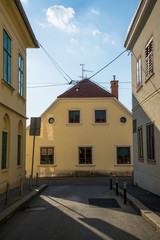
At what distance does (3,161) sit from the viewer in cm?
1316

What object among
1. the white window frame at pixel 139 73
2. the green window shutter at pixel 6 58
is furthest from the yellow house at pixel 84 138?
the green window shutter at pixel 6 58

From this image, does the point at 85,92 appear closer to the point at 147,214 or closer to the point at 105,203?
the point at 105,203

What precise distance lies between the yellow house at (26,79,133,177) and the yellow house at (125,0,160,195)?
10.7m

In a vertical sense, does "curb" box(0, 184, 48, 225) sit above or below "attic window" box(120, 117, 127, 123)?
below

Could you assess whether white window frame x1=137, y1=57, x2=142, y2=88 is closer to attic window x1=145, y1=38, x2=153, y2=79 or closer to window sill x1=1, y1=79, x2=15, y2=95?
attic window x1=145, y1=38, x2=153, y2=79

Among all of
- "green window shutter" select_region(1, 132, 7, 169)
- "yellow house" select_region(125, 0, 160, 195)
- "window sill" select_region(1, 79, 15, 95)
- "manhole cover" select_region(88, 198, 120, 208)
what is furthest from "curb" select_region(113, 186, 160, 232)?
"window sill" select_region(1, 79, 15, 95)

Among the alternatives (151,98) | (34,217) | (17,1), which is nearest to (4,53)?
(17,1)

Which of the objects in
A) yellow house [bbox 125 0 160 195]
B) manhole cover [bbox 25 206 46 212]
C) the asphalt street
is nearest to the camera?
the asphalt street

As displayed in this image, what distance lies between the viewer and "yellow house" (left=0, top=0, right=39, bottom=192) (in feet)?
41.8

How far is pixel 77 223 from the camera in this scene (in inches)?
296

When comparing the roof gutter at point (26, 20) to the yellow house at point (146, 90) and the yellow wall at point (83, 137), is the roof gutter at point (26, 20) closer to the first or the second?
the yellow house at point (146, 90)

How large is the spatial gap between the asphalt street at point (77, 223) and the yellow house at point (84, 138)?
16.8m

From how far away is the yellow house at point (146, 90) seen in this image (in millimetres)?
12031

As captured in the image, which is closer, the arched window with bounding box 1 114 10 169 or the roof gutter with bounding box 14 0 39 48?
the arched window with bounding box 1 114 10 169
